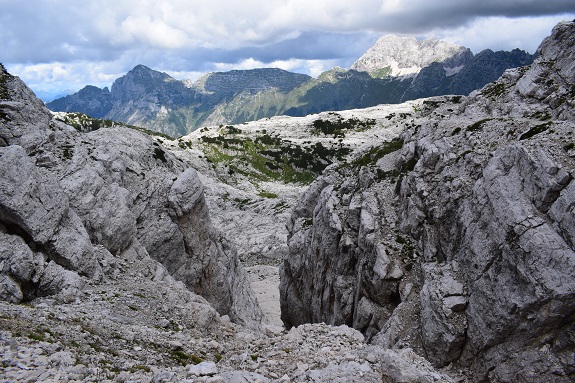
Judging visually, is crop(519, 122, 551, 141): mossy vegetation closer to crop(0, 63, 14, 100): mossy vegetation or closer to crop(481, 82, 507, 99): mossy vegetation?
crop(481, 82, 507, 99): mossy vegetation

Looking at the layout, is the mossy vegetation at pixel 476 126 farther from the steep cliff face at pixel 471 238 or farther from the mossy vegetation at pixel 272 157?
the mossy vegetation at pixel 272 157

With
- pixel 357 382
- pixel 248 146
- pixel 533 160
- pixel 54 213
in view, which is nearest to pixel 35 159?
pixel 54 213

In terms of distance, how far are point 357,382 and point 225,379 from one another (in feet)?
14.3

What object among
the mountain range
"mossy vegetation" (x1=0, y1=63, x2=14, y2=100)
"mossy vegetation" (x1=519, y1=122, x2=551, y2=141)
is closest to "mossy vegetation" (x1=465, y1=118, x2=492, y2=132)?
the mountain range

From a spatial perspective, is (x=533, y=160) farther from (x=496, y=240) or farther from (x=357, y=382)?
(x=357, y=382)

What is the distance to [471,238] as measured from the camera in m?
24.8

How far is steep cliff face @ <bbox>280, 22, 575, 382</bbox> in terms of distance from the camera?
19469 mm

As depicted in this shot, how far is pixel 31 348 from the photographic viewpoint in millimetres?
11461

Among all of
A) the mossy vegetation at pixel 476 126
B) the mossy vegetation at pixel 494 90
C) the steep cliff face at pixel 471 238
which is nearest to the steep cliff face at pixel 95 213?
the steep cliff face at pixel 471 238

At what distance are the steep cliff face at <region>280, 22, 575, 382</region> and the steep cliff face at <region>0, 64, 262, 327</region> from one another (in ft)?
41.6

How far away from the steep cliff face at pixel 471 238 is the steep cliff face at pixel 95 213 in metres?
12.7

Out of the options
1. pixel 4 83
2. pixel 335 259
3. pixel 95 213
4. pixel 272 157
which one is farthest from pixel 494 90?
pixel 272 157

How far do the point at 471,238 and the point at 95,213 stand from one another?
2643 centimetres

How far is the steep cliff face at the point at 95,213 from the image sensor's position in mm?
20078
